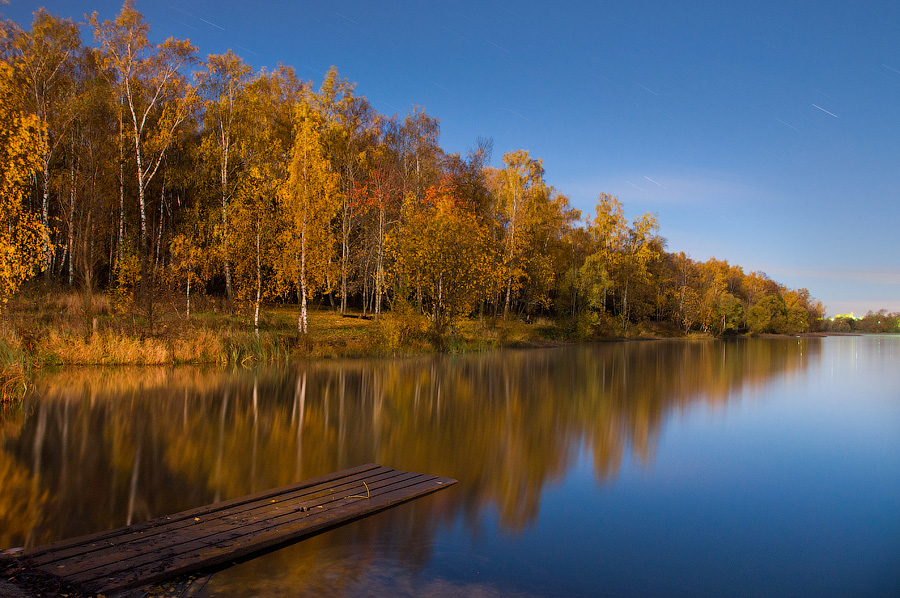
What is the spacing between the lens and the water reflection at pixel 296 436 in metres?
7.01

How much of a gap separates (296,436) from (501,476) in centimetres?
409

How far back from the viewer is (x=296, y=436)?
10664 millimetres

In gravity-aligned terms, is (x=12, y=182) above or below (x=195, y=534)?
above

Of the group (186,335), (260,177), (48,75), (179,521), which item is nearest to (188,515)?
(179,521)

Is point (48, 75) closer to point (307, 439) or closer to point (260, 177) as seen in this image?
point (260, 177)

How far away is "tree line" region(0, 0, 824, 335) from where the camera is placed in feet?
75.8

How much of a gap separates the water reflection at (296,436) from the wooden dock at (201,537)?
0.57m

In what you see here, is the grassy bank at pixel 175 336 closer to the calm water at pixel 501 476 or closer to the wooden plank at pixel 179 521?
the calm water at pixel 501 476

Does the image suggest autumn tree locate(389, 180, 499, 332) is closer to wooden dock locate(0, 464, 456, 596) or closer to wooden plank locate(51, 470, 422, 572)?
wooden dock locate(0, 464, 456, 596)

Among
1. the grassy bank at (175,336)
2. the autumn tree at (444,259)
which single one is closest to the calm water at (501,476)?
the grassy bank at (175,336)

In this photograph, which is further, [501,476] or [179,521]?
[501,476]

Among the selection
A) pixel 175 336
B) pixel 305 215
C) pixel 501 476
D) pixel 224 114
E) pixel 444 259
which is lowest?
pixel 501 476

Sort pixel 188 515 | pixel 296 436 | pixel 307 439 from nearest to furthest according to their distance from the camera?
pixel 188 515 → pixel 307 439 → pixel 296 436

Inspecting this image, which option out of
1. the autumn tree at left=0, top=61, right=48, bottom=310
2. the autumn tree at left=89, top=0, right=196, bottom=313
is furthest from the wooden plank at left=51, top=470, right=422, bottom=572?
the autumn tree at left=89, top=0, right=196, bottom=313
